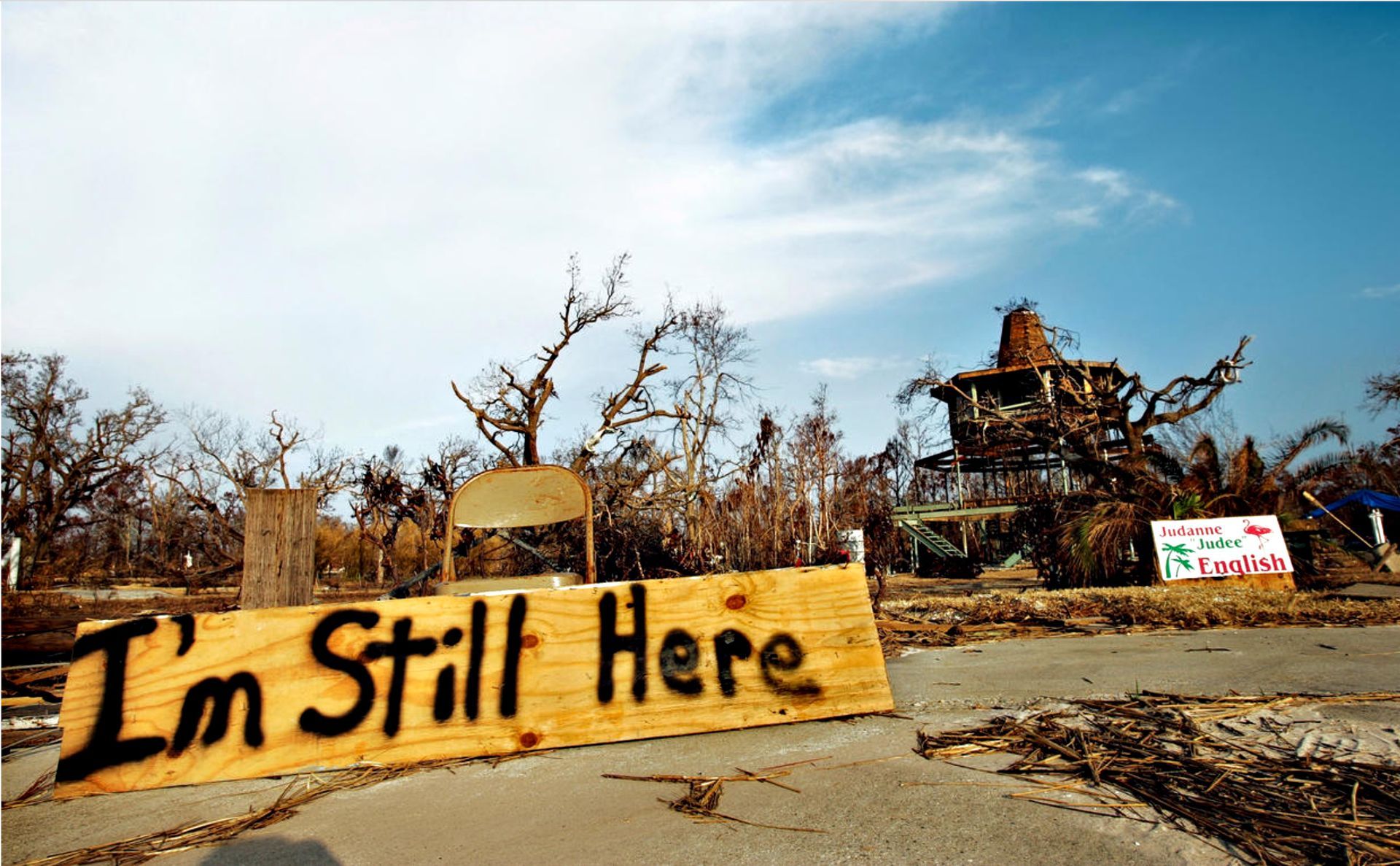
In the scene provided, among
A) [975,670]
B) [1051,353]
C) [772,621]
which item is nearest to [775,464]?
[1051,353]

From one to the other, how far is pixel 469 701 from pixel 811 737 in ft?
5.20

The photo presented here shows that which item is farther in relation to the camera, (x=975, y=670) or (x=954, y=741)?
(x=975, y=670)

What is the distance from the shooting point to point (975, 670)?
5.20 metres

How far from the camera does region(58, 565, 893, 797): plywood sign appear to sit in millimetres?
3471

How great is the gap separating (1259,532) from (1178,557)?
1.17 m

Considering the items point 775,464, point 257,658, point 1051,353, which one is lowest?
point 257,658

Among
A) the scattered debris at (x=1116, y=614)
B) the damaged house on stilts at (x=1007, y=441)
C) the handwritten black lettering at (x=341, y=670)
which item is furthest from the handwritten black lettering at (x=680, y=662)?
the damaged house on stilts at (x=1007, y=441)

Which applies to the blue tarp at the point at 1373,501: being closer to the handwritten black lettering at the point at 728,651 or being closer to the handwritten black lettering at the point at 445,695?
the handwritten black lettering at the point at 728,651

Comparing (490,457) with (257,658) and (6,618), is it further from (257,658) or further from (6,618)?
(257,658)

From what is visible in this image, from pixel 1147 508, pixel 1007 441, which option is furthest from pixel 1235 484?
pixel 1007 441

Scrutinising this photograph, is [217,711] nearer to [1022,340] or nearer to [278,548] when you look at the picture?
[278,548]

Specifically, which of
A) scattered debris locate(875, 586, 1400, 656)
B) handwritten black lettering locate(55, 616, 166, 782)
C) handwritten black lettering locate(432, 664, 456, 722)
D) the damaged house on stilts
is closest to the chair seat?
handwritten black lettering locate(432, 664, 456, 722)

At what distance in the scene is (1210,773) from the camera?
268cm

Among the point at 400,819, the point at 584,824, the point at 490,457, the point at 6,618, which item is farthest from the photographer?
the point at 490,457
